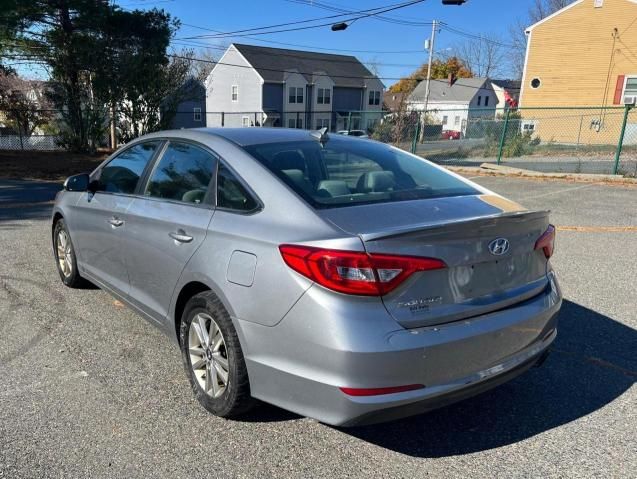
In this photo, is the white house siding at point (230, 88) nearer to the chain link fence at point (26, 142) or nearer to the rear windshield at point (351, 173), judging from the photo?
the chain link fence at point (26, 142)

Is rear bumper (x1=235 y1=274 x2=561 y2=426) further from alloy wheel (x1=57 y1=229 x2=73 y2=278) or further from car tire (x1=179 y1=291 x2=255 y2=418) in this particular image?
alloy wheel (x1=57 y1=229 x2=73 y2=278)

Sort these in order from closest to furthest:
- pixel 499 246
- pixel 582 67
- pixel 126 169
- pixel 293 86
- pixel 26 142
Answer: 1. pixel 499 246
2. pixel 126 169
3. pixel 26 142
4. pixel 582 67
5. pixel 293 86

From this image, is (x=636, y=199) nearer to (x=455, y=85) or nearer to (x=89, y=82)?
(x=89, y=82)

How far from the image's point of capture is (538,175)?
1453cm

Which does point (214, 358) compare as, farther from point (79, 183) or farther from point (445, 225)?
point (79, 183)

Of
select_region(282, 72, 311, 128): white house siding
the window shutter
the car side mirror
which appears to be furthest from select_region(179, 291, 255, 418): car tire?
select_region(282, 72, 311, 128): white house siding

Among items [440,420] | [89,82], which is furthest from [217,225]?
[89,82]

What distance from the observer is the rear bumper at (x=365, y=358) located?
2240mm

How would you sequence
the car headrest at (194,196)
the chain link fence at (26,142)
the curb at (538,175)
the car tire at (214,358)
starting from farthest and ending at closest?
the chain link fence at (26,142) < the curb at (538,175) < the car headrest at (194,196) < the car tire at (214,358)

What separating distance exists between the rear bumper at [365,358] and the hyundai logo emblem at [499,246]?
31 cm

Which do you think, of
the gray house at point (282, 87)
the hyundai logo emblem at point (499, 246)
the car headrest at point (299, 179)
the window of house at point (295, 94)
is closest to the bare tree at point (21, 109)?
the gray house at point (282, 87)

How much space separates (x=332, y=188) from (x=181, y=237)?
0.96 m

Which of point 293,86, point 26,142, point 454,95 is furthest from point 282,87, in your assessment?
point 454,95

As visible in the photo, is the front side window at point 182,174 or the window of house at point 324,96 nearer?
the front side window at point 182,174
